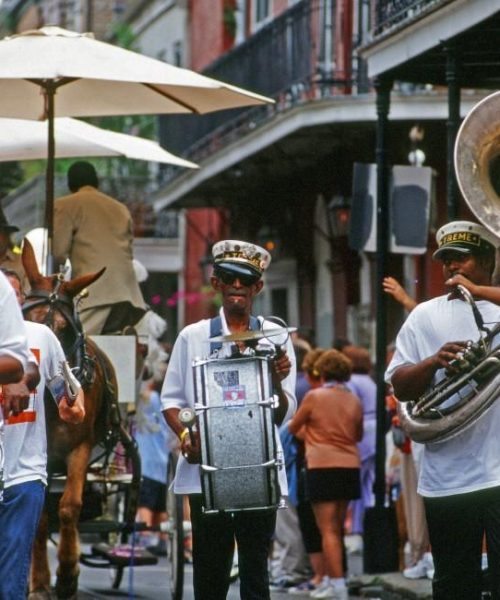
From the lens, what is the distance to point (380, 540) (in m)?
14.8

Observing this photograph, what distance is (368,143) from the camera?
73.0 ft

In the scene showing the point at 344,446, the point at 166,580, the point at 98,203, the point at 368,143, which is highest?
the point at 368,143

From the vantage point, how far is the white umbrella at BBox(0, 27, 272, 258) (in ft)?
40.4

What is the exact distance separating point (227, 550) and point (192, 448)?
51 cm

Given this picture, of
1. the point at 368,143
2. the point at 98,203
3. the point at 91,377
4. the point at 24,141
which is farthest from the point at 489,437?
the point at 368,143

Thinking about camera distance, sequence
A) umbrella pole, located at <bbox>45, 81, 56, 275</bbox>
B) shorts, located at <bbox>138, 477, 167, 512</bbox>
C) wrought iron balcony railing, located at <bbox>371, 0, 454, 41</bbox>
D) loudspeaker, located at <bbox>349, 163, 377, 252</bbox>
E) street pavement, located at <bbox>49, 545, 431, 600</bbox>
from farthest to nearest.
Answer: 1. shorts, located at <bbox>138, 477, 167, 512</bbox>
2. loudspeaker, located at <bbox>349, 163, 377, 252</bbox>
3. wrought iron balcony railing, located at <bbox>371, 0, 454, 41</bbox>
4. street pavement, located at <bbox>49, 545, 431, 600</bbox>
5. umbrella pole, located at <bbox>45, 81, 56, 275</bbox>

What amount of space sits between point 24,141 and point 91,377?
10.4 ft

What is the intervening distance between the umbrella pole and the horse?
94 cm

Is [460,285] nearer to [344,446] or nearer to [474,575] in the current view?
[474,575]

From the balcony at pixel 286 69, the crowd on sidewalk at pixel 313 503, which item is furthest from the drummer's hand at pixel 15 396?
the balcony at pixel 286 69

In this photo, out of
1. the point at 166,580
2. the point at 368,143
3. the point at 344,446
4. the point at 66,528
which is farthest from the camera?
the point at 368,143

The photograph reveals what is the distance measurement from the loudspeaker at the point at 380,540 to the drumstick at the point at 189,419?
20.2 feet

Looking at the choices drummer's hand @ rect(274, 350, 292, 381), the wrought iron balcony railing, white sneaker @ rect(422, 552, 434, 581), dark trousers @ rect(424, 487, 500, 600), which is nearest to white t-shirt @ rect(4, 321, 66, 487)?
drummer's hand @ rect(274, 350, 292, 381)

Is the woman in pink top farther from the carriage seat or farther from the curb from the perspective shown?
the carriage seat
